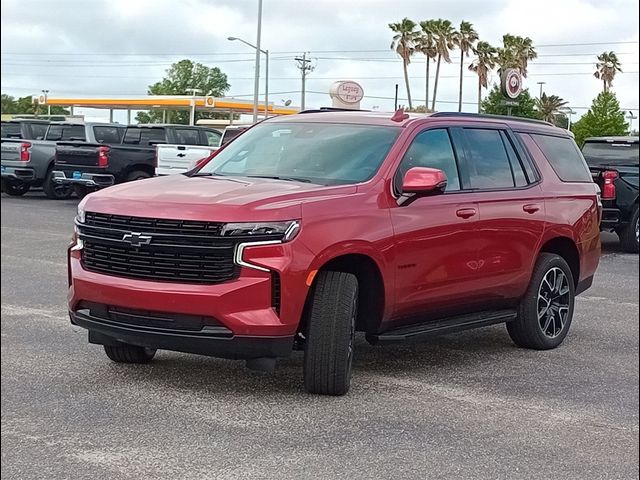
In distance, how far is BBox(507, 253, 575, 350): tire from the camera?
7078 mm

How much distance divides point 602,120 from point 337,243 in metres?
5.69

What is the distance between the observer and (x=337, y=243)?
5477 mm

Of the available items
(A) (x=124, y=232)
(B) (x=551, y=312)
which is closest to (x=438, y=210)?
(B) (x=551, y=312)

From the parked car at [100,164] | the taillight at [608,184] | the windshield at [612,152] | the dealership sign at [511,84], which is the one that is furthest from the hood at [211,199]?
the parked car at [100,164]

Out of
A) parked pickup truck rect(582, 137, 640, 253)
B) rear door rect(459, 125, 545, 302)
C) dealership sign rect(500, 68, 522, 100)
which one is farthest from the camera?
parked pickup truck rect(582, 137, 640, 253)

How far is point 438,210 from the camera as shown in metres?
6.25

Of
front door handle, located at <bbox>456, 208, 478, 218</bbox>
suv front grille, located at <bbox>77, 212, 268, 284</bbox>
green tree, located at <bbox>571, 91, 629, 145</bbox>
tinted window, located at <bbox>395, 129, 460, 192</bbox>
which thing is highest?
green tree, located at <bbox>571, 91, 629, 145</bbox>

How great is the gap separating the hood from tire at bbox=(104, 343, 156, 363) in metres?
1.04

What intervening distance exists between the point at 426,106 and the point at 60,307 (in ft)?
12.7

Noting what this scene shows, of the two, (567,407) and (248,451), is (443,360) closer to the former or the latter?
(567,407)

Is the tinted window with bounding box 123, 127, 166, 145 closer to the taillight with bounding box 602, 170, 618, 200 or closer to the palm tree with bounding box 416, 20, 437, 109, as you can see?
the palm tree with bounding box 416, 20, 437, 109

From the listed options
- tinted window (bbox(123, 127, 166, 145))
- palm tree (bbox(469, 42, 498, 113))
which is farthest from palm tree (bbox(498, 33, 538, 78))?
tinted window (bbox(123, 127, 166, 145))

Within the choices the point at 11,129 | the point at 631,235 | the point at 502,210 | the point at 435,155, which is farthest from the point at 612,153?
the point at 11,129

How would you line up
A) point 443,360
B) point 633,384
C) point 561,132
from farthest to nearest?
point 561,132 < point 443,360 < point 633,384
